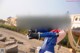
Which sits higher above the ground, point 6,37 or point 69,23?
→ point 69,23

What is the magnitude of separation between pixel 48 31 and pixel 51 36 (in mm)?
38

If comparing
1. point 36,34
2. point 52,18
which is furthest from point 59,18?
point 36,34

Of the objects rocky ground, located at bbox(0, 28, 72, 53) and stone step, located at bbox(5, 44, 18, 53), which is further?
rocky ground, located at bbox(0, 28, 72, 53)

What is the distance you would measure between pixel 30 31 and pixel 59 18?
0.66 feet

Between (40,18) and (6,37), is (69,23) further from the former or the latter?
(6,37)

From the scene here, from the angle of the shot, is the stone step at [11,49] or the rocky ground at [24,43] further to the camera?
the rocky ground at [24,43]

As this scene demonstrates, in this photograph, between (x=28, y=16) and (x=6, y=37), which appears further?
(x=6, y=37)

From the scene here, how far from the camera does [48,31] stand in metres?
1.41

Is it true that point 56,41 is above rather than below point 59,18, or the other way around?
below

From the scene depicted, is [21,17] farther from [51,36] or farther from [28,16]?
[51,36]

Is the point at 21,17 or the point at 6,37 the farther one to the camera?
the point at 6,37

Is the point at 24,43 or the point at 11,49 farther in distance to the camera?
the point at 24,43

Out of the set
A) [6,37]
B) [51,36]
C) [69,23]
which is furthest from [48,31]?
[6,37]

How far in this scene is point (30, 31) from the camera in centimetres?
138
